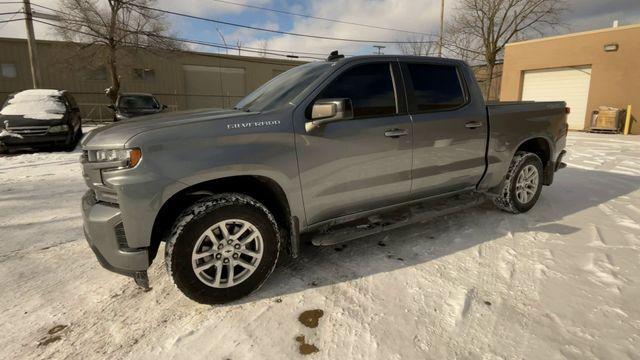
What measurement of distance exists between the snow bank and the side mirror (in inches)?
387

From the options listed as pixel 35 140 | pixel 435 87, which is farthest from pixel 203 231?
pixel 35 140

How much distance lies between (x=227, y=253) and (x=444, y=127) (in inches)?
95.1

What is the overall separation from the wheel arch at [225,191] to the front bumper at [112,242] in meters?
0.12

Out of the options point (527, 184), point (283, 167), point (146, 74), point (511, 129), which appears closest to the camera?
point (283, 167)

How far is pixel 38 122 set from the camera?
378 inches

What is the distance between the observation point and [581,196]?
18.6 feet

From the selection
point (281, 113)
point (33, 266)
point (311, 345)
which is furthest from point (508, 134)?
point (33, 266)

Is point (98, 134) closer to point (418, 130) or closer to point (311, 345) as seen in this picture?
point (311, 345)

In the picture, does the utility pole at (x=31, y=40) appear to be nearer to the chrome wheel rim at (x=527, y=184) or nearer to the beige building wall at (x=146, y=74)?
the beige building wall at (x=146, y=74)

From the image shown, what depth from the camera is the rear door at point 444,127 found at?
3.63 meters

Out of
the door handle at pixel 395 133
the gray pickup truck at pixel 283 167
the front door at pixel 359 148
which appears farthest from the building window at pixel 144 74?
the door handle at pixel 395 133

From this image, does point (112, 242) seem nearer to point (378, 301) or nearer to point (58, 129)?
point (378, 301)

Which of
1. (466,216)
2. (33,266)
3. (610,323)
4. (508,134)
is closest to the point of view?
(610,323)

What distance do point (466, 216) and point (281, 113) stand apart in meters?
2.96
